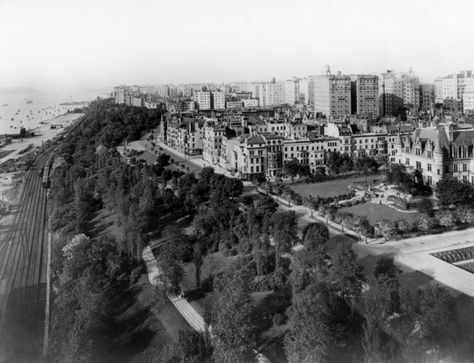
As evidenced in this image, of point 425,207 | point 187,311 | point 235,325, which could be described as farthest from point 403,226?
point 235,325

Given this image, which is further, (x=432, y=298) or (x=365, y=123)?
(x=365, y=123)

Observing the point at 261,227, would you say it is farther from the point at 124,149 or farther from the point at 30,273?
the point at 124,149

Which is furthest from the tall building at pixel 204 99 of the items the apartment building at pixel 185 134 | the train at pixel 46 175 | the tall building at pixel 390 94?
the train at pixel 46 175

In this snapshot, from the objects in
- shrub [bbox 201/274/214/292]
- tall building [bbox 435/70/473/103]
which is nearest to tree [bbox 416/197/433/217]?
shrub [bbox 201/274/214/292]

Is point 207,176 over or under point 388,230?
over

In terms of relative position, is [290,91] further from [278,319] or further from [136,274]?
[278,319]

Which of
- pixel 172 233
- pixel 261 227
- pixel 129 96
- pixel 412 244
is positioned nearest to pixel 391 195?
pixel 412 244

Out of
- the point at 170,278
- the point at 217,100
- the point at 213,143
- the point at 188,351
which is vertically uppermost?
the point at 217,100
